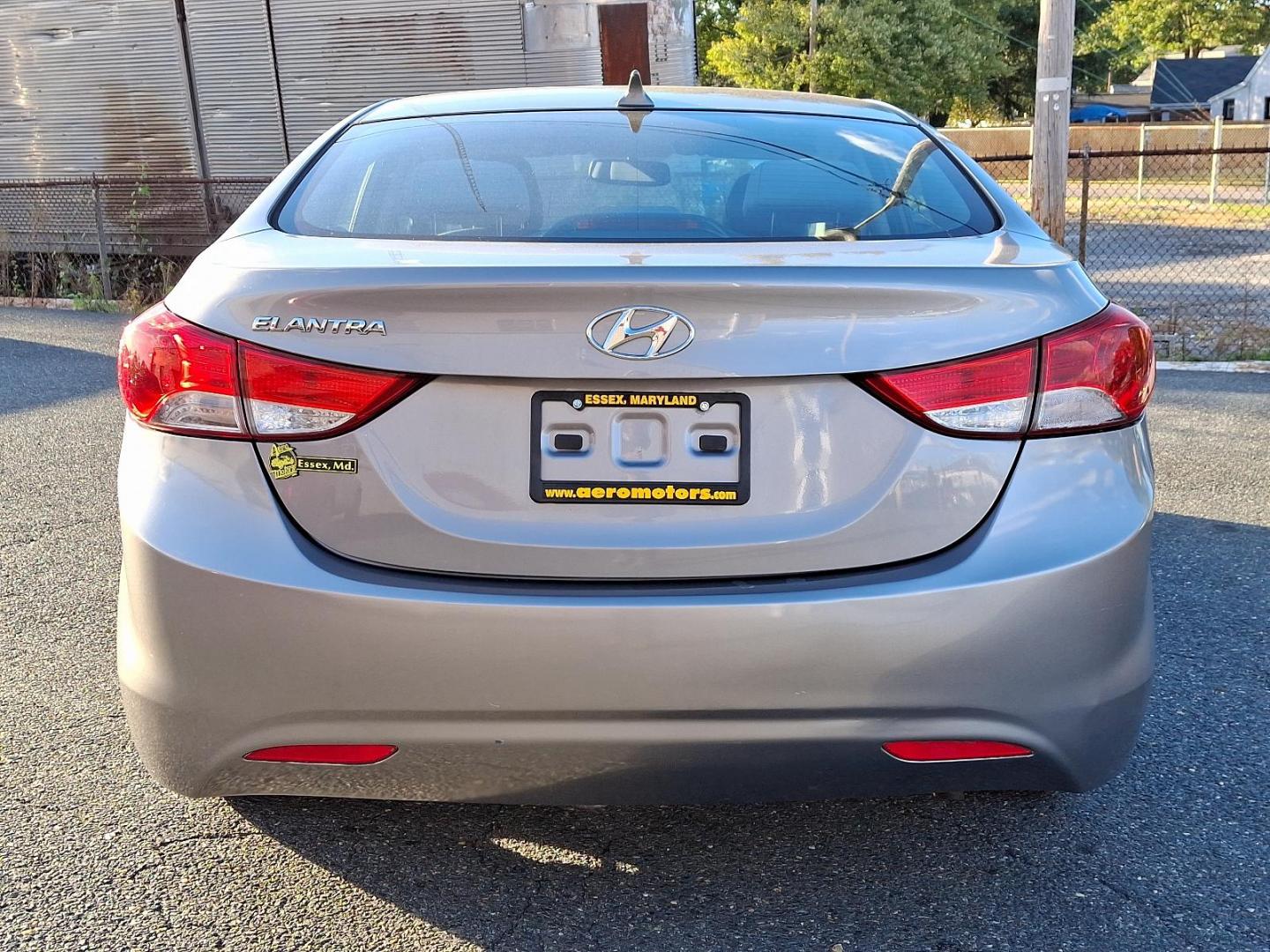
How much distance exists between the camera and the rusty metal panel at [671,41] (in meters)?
12.3

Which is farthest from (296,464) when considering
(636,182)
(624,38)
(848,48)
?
(848,48)

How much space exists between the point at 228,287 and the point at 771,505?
1.01 metres

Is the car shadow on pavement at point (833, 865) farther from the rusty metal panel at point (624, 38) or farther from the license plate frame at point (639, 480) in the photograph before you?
the rusty metal panel at point (624, 38)

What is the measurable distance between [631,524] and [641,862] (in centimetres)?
94

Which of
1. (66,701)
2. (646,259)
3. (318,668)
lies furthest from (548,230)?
(66,701)

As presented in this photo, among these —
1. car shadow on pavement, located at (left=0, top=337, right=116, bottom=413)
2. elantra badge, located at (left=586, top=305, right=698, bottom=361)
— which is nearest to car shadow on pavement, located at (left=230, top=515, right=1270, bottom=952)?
elantra badge, located at (left=586, top=305, right=698, bottom=361)

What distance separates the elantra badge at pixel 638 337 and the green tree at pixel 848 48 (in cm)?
3520

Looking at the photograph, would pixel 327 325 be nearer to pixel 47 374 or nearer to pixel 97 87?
pixel 47 374

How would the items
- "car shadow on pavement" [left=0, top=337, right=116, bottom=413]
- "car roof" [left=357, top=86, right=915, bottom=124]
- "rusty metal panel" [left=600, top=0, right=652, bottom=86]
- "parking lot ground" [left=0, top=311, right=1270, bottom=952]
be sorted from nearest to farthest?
"parking lot ground" [left=0, top=311, right=1270, bottom=952] → "car roof" [left=357, top=86, right=915, bottom=124] → "car shadow on pavement" [left=0, top=337, right=116, bottom=413] → "rusty metal panel" [left=600, top=0, right=652, bottom=86]

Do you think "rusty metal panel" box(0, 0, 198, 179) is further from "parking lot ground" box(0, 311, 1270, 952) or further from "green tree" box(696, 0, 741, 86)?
"green tree" box(696, 0, 741, 86)

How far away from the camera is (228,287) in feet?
7.16

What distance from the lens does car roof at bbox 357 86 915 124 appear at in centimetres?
320

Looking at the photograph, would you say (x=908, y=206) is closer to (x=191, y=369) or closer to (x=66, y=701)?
(x=191, y=369)

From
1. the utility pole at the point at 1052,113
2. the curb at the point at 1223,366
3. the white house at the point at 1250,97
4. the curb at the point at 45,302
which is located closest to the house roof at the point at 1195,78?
the white house at the point at 1250,97
